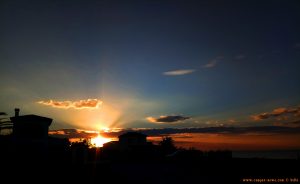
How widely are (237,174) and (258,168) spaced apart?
239 centimetres

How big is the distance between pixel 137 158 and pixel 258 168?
13275mm

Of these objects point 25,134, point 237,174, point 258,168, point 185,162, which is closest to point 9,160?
point 25,134

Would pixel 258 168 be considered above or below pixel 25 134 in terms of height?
below

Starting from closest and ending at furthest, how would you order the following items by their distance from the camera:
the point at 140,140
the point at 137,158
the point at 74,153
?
→ the point at 74,153 < the point at 137,158 < the point at 140,140

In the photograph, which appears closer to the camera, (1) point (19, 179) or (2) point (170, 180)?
(1) point (19, 179)

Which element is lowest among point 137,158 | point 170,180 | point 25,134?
point 170,180

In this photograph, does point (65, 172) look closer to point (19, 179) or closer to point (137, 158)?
point (19, 179)

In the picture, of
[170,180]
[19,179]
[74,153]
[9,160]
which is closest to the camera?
[19,179]

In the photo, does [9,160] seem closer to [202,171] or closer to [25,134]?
[25,134]

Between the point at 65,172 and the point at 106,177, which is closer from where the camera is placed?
the point at 65,172

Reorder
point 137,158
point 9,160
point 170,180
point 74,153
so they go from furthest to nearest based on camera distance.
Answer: point 137,158 < point 170,180 < point 74,153 < point 9,160

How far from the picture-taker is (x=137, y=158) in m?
33.6

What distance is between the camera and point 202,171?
104 feet

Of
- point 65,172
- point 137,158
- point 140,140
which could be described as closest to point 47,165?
point 65,172
